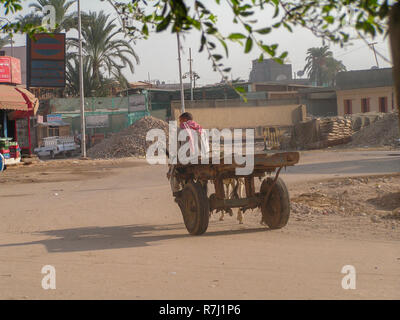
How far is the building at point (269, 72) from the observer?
94812mm

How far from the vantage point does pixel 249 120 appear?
4766cm

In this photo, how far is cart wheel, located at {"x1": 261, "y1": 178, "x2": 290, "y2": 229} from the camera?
8.64 meters

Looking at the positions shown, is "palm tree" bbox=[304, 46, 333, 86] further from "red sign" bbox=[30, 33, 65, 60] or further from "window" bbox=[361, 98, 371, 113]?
"red sign" bbox=[30, 33, 65, 60]

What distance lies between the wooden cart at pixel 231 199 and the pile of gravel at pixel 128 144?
2735cm

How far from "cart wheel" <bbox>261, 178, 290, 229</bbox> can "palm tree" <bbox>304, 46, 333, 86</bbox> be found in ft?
263

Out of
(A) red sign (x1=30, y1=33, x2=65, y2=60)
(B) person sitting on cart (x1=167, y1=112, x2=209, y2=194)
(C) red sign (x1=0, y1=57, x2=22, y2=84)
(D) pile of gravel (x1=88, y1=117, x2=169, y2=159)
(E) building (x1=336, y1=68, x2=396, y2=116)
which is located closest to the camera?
(B) person sitting on cart (x1=167, y1=112, x2=209, y2=194)

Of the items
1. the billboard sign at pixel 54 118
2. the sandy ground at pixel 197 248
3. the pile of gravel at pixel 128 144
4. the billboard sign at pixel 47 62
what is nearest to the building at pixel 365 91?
the pile of gravel at pixel 128 144

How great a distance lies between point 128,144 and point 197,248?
30.1 metres

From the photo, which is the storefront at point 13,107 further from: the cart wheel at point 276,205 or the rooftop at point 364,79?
the rooftop at point 364,79

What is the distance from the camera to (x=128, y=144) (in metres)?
37.3

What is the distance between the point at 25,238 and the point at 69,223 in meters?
1.62

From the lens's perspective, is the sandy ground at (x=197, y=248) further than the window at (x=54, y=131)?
No

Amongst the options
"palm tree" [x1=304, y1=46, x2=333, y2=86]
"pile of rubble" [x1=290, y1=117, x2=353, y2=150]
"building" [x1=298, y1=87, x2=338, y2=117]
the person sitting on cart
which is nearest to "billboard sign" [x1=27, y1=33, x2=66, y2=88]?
"pile of rubble" [x1=290, y1=117, x2=353, y2=150]
